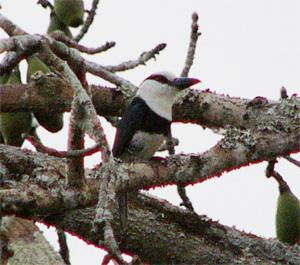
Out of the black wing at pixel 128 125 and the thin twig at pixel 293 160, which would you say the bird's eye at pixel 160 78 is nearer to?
the black wing at pixel 128 125

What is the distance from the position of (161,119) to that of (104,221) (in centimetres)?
A: 165

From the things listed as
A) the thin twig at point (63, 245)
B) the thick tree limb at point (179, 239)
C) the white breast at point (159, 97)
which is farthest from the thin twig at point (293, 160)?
the thin twig at point (63, 245)

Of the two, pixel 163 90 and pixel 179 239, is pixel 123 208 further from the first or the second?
pixel 163 90

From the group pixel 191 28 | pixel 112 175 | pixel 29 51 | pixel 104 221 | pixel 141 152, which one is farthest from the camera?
pixel 191 28

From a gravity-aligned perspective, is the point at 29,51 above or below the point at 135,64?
below

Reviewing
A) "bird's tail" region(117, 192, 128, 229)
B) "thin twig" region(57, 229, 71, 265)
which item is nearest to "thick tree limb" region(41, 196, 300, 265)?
"bird's tail" region(117, 192, 128, 229)

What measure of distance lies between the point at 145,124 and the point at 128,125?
0.46ft

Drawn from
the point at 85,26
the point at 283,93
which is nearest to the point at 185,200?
the point at 283,93

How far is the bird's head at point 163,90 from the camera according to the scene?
10.8ft

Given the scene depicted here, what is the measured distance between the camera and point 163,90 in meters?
3.44

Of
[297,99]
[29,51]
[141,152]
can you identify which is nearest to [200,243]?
[141,152]

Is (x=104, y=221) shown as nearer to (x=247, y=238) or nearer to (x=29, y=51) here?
(x=29, y=51)

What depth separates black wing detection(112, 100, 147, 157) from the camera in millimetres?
3160

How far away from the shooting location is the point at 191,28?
3.43 metres
